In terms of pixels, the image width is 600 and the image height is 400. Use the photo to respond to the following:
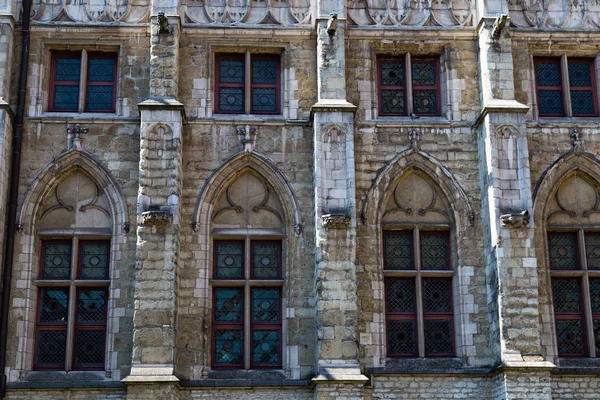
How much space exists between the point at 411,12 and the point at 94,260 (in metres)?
7.49

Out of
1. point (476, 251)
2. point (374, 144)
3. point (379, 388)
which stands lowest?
point (379, 388)

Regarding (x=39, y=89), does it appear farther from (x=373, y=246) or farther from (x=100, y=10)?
(x=373, y=246)

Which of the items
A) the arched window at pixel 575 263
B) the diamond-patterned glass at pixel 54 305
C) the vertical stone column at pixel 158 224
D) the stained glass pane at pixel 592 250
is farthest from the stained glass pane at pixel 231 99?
the stained glass pane at pixel 592 250

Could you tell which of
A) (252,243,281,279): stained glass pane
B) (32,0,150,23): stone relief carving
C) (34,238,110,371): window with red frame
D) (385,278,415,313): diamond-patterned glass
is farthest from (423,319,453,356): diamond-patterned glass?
(32,0,150,23): stone relief carving

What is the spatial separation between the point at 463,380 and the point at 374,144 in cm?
446

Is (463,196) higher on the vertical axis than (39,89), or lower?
lower

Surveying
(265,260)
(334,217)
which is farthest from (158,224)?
(334,217)

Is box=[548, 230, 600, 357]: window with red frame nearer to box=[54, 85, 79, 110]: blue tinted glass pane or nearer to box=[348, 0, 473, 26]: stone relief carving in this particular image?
box=[348, 0, 473, 26]: stone relief carving

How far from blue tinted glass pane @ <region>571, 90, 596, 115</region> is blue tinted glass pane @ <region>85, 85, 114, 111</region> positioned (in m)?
8.64

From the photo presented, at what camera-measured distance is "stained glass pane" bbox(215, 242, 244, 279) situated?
17.0 meters

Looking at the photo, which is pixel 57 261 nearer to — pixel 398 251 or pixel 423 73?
pixel 398 251

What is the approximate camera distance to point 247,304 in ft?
55.0

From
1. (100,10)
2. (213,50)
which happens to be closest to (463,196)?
(213,50)

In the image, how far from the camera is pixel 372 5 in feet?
60.2
